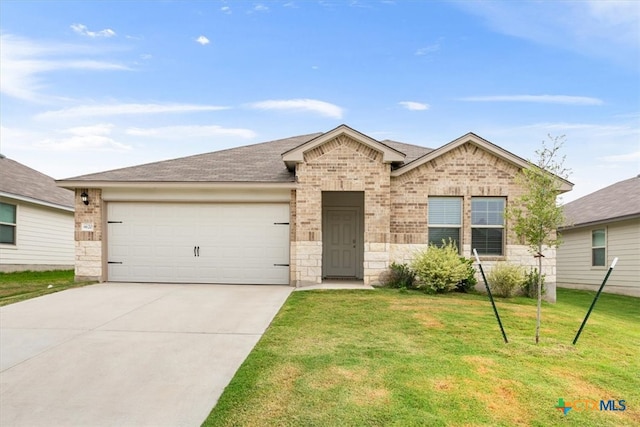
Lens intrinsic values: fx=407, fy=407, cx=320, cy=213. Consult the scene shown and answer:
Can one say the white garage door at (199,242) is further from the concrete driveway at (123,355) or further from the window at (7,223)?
the window at (7,223)

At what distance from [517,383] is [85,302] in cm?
912

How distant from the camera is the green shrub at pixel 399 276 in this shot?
11.9 metres

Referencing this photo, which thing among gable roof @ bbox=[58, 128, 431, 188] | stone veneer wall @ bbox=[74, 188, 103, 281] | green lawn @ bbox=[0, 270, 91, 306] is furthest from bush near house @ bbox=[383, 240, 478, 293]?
green lawn @ bbox=[0, 270, 91, 306]

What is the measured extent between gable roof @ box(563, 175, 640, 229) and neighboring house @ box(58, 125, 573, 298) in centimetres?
418

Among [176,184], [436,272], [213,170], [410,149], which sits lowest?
[436,272]

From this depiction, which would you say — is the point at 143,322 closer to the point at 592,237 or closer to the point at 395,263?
the point at 395,263

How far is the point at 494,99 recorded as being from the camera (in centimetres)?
1562

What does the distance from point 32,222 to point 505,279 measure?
63.4 feet

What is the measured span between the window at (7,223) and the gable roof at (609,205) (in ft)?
70.8

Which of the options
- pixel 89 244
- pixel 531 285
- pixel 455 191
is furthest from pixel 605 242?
pixel 89 244

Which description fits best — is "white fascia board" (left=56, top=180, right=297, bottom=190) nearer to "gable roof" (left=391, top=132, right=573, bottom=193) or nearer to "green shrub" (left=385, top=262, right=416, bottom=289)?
"gable roof" (left=391, top=132, right=573, bottom=193)

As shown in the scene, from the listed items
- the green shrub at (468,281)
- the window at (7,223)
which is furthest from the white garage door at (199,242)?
the window at (7,223)

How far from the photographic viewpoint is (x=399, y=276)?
12.0 m

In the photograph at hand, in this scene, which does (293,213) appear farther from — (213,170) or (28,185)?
(28,185)
